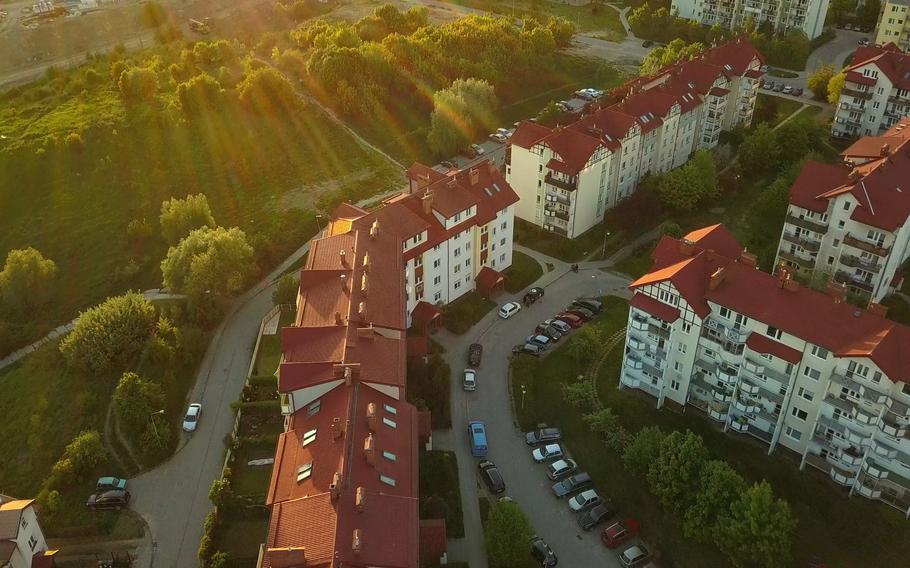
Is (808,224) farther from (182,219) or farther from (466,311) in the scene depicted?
(182,219)

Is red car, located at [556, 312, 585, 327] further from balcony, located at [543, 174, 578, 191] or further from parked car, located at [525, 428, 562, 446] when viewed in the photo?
balcony, located at [543, 174, 578, 191]

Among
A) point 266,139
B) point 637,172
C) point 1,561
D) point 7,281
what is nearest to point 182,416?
point 1,561

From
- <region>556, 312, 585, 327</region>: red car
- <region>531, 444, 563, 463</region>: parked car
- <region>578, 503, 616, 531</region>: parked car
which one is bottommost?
<region>578, 503, 616, 531</region>: parked car

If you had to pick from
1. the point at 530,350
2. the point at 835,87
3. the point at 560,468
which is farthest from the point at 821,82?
the point at 560,468

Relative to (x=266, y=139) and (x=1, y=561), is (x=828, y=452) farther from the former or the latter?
(x=266, y=139)

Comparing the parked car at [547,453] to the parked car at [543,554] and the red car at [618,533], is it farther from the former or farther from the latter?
the parked car at [543,554]

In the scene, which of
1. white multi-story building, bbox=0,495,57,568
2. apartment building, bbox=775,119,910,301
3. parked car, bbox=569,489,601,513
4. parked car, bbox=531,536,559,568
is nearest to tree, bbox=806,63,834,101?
apartment building, bbox=775,119,910,301
